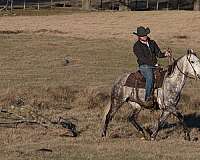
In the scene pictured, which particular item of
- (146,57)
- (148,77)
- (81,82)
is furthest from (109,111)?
(81,82)

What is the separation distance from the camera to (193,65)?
1549 cm

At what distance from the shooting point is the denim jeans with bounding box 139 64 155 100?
1559cm

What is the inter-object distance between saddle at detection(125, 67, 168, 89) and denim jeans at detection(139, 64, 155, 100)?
0.40 ft

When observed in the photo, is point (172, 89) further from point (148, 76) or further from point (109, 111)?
point (109, 111)

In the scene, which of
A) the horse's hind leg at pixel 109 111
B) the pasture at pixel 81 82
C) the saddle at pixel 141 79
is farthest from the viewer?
the horse's hind leg at pixel 109 111

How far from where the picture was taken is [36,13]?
229 feet

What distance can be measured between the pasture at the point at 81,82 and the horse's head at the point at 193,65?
5.02ft

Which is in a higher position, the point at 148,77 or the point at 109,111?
the point at 148,77

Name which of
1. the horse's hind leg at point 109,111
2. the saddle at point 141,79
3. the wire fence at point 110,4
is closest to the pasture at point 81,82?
the horse's hind leg at point 109,111

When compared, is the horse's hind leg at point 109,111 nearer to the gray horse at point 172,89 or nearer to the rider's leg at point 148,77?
the gray horse at point 172,89

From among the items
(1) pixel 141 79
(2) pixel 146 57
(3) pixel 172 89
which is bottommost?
(3) pixel 172 89

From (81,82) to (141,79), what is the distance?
10.4 m

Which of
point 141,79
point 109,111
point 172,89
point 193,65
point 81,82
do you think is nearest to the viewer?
point 193,65

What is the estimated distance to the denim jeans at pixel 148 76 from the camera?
1559 centimetres
